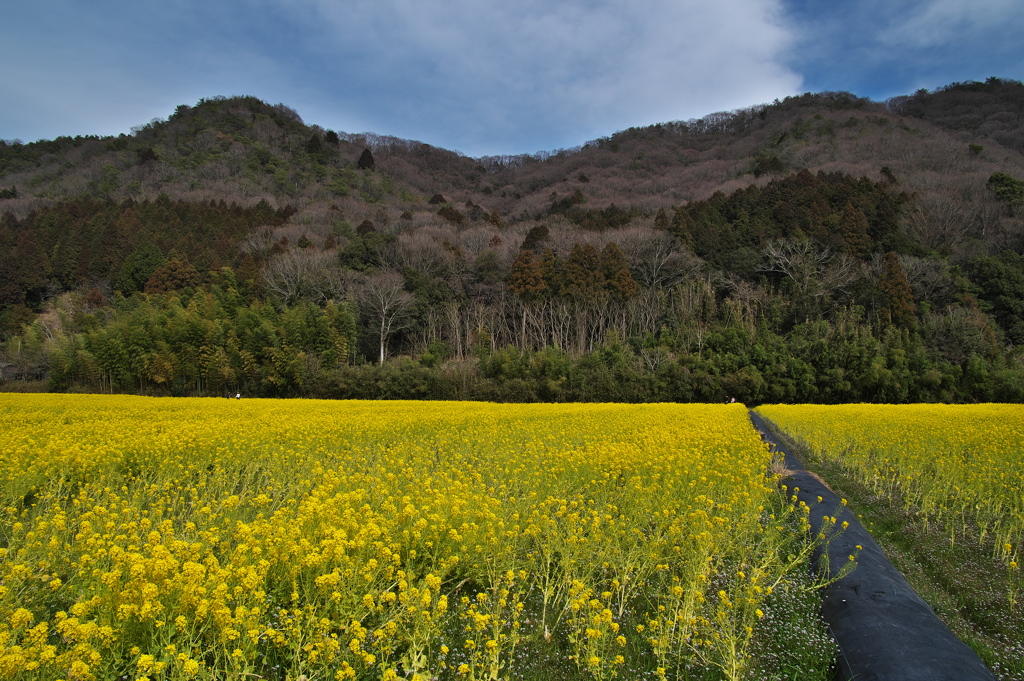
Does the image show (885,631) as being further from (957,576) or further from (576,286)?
(576,286)

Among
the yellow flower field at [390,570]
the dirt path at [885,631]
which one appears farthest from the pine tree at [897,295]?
the dirt path at [885,631]

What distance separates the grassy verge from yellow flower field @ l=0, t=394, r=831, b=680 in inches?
39.5

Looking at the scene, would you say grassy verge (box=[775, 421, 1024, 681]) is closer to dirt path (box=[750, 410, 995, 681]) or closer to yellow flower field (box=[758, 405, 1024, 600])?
yellow flower field (box=[758, 405, 1024, 600])

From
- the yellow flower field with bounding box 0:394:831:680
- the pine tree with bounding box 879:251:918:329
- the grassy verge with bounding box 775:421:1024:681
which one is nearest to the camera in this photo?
the yellow flower field with bounding box 0:394:831:680

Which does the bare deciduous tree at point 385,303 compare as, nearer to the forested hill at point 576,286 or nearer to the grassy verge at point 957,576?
the forested hill at point 576,286

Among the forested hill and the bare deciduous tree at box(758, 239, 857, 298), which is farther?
the bare deciduous tree at box(758, 239, 857, 298)

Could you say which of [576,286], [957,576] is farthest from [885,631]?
[576,286]

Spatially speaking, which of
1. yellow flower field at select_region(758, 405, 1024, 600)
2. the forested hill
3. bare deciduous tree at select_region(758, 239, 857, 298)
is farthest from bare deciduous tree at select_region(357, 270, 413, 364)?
yellow flower field at select_region(758, 405, 1024, 600)

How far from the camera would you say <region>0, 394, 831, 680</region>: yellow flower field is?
7.89 ft

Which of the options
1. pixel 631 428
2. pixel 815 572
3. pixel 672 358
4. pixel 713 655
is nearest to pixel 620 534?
pixel 713 655

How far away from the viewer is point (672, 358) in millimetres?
30703

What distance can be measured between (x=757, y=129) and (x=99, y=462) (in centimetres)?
9028

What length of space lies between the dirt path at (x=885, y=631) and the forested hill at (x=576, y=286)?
82.7 ft

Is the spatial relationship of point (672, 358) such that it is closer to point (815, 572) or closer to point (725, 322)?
point (725, 322)
